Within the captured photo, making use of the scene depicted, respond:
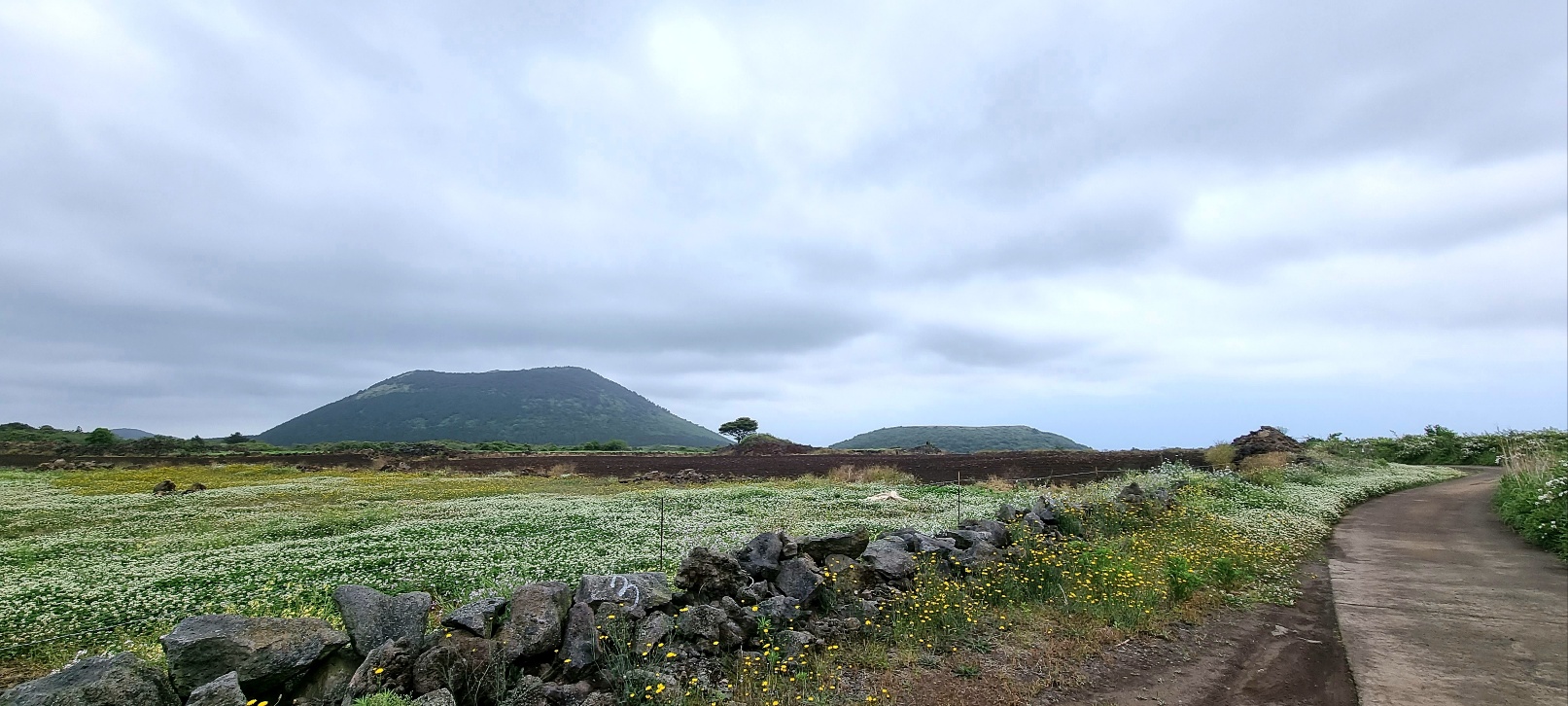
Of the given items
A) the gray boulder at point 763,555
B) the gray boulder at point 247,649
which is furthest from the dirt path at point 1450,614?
the gray boulder at point 247,649

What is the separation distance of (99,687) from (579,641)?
339 centimetres

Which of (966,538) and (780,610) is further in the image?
(966,538)

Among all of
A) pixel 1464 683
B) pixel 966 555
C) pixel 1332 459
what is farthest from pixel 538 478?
pixel 1332 459

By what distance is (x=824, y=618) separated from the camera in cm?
802

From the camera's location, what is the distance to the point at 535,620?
6.16 metres

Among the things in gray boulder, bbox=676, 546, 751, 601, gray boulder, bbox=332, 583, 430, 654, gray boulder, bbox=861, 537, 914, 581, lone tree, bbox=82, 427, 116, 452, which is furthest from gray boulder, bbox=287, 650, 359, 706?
lone tree, bbox=82, 427, 116, 452

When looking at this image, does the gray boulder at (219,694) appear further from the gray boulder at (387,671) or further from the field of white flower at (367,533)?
the field of white flower at (367,533)

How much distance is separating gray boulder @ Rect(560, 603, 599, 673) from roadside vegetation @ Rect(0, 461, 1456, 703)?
61.0 inches

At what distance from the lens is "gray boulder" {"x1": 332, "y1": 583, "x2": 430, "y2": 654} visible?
5.69 meters

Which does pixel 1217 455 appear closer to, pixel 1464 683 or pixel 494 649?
pixel 1464 683

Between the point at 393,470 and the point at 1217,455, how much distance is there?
2278 inches

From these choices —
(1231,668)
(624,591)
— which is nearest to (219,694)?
(624,591)

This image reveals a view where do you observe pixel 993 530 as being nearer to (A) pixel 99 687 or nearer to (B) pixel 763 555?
(B) pixel 763 555

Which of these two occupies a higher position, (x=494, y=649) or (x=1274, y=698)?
(x=494, y=649)
